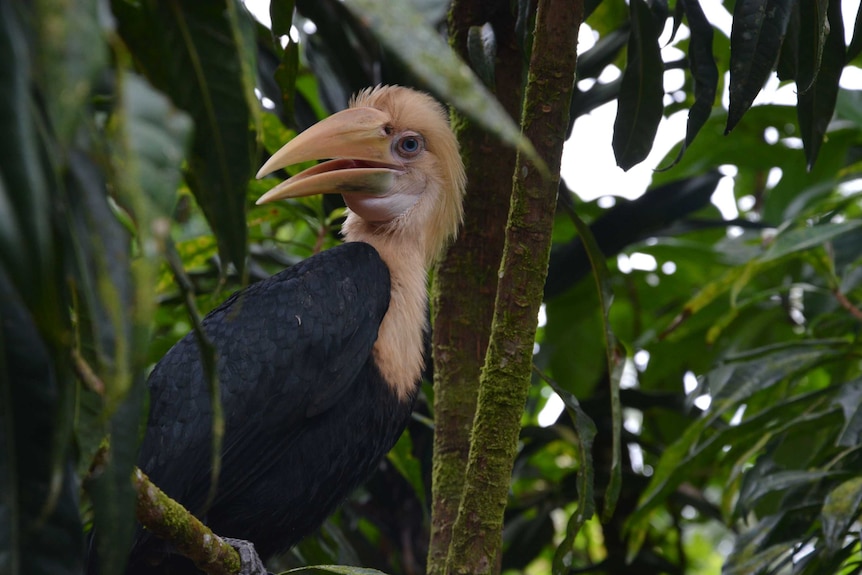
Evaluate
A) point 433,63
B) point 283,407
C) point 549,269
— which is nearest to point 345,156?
point 283,407

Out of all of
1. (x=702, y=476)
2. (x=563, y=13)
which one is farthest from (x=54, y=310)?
(x=702, y=476)

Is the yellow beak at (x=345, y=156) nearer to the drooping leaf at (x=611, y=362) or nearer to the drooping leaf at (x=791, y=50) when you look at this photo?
the drooping leaf at (x=611, y=362)

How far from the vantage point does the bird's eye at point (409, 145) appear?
10.4 feet

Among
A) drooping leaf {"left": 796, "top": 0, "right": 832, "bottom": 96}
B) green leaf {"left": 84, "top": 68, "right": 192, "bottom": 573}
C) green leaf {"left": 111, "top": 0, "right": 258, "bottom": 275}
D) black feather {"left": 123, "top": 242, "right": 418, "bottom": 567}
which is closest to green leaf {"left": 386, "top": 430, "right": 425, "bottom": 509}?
black feather {"left": 123, "top": 242, "right": 418, "bottom": 567}

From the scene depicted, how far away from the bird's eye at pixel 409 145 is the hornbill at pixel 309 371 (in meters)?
0.11

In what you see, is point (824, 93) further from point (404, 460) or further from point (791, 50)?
point (404, 460)

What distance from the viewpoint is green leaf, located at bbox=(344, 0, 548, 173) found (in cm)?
76

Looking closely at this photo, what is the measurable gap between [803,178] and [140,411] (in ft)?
11.3

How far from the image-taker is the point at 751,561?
272 centimetres

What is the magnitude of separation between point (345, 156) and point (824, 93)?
1379 millimetres

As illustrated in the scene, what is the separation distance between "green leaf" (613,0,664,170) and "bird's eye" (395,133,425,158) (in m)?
1.02

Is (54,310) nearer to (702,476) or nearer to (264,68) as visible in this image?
(264,68)

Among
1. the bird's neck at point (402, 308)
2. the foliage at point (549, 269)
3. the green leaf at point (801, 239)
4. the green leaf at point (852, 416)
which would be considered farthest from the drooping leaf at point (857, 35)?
the bird's neck at point (402, 308)

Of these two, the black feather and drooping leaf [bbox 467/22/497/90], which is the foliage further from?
the black feather
